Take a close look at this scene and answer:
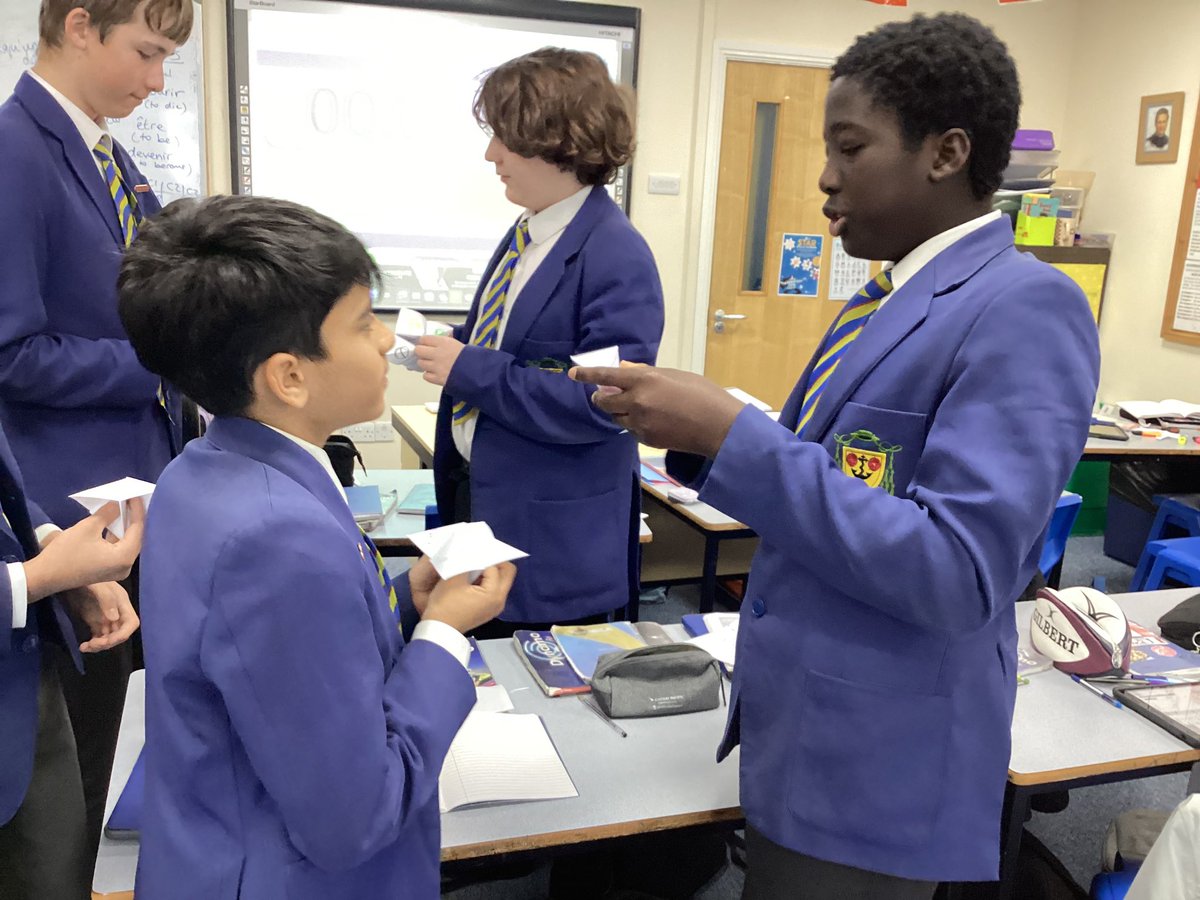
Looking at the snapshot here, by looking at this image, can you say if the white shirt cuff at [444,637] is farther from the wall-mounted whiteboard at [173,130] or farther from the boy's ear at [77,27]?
the wall-mounted whiteboard at [173,130]

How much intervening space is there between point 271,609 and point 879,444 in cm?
64

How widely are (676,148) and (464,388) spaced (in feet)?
12.1

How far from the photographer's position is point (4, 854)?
4.37ft

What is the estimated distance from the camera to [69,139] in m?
1.67

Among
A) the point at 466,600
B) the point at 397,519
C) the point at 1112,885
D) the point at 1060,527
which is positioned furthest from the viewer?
the point at 1060,527

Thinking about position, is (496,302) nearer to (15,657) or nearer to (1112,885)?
(15,657)

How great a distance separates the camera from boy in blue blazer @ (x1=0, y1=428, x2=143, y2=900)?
1.25 m

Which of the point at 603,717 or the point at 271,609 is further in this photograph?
the point at 603,717

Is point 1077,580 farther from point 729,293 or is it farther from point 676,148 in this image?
point 676,148

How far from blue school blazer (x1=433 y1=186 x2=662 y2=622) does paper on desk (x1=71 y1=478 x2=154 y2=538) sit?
671 mm

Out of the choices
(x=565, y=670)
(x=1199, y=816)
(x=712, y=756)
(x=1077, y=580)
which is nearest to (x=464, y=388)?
(x=565, y=670)

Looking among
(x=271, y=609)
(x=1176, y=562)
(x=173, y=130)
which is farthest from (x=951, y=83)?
(x=173, y=130)

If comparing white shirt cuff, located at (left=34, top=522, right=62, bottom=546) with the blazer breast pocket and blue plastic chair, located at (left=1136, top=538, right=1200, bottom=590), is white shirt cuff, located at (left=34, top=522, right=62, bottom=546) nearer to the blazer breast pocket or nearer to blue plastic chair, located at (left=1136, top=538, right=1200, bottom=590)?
the blazer breast pocket

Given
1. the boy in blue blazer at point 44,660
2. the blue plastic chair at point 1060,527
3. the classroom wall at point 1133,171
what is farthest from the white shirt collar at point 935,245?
the classroom wall at point 1133,171
